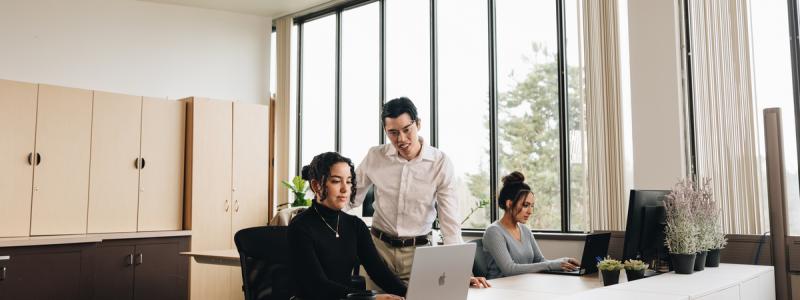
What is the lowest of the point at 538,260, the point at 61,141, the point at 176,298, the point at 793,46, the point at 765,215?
the point at 176,298

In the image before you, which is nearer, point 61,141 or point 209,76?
point 61,141

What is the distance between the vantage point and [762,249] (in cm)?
384

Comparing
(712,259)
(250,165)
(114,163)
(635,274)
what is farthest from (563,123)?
(114,163)

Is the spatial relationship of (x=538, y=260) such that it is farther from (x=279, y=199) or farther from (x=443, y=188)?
(x=279, y=199)

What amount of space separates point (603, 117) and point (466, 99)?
1.61 meters

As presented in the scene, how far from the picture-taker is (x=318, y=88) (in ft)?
25.9

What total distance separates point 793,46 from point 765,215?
1162mm

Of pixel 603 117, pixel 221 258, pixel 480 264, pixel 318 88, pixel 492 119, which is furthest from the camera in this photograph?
pixel 318 88

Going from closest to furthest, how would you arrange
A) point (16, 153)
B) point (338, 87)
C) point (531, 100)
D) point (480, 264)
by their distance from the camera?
point (480, 264)
point (16, 153)
point (531, 100)
point (338, 87)

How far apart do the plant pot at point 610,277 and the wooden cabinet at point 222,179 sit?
15.0 feet

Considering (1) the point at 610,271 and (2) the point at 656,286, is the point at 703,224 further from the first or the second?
(2) the point at 656,286

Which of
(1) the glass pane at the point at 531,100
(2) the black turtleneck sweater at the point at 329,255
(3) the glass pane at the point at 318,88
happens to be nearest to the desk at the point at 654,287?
(2) the black turtleneck sweater at the point at 329,255

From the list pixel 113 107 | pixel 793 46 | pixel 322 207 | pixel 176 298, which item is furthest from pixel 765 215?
pixel 113 107

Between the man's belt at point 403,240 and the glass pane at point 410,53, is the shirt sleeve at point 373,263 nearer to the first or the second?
the man's belt at point 403,240
